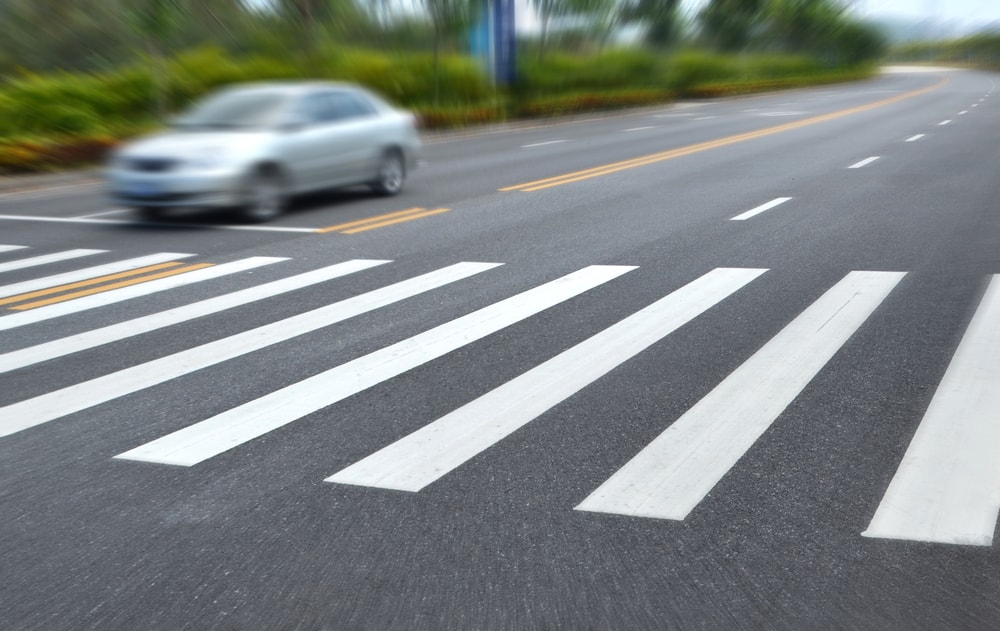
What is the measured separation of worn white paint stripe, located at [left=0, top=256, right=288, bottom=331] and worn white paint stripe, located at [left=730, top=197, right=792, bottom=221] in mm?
5230

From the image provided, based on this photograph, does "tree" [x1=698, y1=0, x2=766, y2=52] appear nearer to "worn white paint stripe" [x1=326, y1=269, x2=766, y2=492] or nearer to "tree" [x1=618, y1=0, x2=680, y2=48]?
"tree" [x1=618, y1=0, x2=680, y2=48]

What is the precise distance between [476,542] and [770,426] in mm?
1901

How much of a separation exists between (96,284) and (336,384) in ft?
13.7

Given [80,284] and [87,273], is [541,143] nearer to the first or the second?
[87,273]

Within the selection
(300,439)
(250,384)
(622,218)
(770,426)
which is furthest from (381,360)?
(622,218)

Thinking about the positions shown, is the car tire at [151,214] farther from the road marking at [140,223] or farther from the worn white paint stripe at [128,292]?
the worn white paint stripe at [128,292]

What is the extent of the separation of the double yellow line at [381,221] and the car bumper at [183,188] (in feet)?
3.84

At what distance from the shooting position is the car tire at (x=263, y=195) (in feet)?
43.4

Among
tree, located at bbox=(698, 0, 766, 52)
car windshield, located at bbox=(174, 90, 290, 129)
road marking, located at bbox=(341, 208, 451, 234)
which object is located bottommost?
tree, located at bbox=(698, 0, 766, 52)

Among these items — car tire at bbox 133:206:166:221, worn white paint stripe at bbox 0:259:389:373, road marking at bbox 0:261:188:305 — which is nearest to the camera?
worn white paint stripe at bbox 0:259:389:373

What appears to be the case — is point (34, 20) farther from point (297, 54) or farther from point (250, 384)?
point (250, 384)

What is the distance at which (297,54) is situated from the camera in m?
31.9

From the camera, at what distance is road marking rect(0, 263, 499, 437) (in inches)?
233

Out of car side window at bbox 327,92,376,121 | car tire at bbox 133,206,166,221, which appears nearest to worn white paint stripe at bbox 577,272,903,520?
car side window at bbox 327,92,376,121
